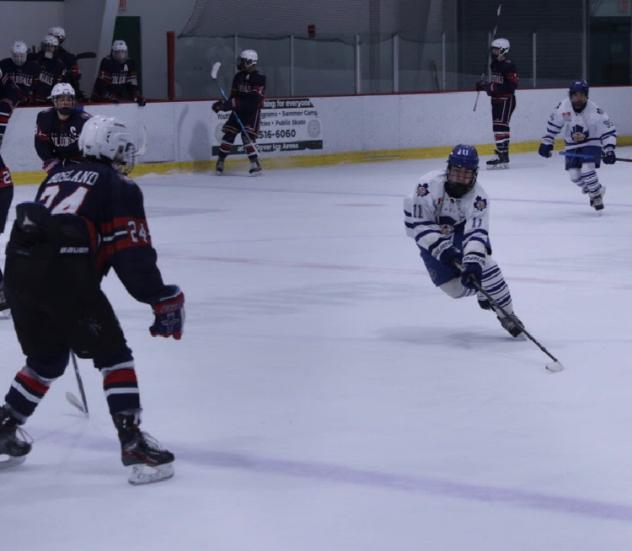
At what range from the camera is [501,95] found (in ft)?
55.0

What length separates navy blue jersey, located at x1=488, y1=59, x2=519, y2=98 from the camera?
16688 millimetres

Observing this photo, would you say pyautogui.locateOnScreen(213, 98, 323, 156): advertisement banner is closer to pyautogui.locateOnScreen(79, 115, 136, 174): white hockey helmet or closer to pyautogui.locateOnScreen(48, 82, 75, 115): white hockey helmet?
pyautogui.locateOnScreen(48, 82, 75, 115): white hockey helmet

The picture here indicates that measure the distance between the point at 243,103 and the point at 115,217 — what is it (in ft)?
38.6

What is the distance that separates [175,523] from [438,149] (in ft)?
48.1

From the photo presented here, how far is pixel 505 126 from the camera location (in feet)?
54.4

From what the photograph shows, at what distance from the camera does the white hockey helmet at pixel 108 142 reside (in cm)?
404

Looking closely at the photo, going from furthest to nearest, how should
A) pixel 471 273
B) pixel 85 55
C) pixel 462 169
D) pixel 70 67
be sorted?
pixel 85 55, pixel 70 67, pixel 462 169, pixel 471 273

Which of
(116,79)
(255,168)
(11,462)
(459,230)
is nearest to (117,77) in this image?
(116,79)

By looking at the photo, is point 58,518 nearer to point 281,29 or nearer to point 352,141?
point 352,141

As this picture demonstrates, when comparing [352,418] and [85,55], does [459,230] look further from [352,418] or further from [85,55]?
[85,55]

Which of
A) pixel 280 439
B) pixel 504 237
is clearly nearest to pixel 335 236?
pixel 504 237

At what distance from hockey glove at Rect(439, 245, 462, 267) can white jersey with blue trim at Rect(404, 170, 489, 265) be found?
0.02m

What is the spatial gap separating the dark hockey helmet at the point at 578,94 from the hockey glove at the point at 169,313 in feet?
26.2

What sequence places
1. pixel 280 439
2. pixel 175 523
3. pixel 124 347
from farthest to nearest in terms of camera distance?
1. pixel 280 439
2. pixel 124 347
3. pixel 175 523
